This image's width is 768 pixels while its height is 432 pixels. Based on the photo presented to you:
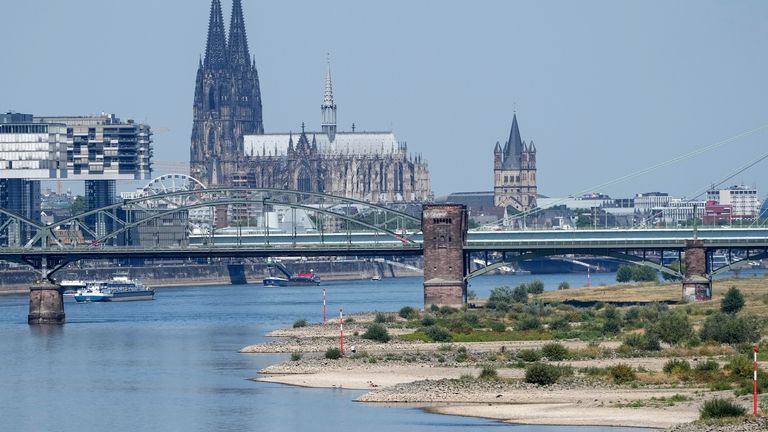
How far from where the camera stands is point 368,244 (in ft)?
404

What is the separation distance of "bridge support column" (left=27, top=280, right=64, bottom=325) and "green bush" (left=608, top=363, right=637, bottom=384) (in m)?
57.6

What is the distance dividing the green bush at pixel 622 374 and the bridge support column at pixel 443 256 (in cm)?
5157

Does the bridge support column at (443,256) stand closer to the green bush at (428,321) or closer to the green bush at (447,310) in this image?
the green bush at (447,310)

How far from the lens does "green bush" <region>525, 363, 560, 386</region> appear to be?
63250 mm

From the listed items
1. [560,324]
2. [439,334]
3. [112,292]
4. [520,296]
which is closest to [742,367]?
[439,334]

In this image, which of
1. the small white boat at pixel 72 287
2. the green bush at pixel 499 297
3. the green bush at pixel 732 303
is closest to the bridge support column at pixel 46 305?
the green bush at pixel 499 297

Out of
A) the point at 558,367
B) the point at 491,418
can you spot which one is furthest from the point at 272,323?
the point at 491,418

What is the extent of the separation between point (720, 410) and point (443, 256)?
65.2 metres

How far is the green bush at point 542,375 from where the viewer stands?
208 feet

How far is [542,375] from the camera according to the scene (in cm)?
6322

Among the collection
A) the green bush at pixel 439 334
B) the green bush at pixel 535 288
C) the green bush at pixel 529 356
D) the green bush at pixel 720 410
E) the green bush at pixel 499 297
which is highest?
the green bush at pixel 535 288

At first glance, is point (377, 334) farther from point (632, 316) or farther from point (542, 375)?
point (542, 375)

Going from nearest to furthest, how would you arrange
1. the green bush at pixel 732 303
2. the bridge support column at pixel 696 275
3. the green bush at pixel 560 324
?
the green bush at pixel 560 324
the green bush at pixel 732 303
the bridge support column at pixel 696 275

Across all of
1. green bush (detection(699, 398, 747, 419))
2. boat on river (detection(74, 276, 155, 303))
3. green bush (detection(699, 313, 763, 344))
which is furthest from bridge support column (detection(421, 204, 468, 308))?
green bush (detection(699, 398, 747, 419))
